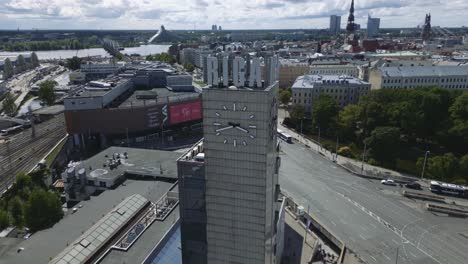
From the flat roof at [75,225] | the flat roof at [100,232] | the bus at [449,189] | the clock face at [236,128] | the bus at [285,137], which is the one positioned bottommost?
the bus at [449,189]

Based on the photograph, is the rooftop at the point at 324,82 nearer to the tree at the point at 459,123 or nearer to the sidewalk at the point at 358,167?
the sidewalk at the point at 358,167

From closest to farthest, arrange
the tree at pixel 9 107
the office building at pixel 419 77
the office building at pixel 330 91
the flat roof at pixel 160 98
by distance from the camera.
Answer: the flat roof at pixel 160 98, the office building at pixel 330 91, the office building at pixel 419 77, the tree at pixel 9 107

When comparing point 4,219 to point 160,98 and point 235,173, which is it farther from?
point 160,98

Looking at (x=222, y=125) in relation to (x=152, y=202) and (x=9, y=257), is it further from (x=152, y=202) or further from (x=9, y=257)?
(x=9, y=257)

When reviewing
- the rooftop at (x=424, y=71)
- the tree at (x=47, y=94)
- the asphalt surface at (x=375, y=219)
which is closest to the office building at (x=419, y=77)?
the rooftop at (x=424, y=71)

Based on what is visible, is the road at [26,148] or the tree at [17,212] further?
the road at [26,148]

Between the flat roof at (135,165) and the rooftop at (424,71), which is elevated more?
the rooftop at (424,71)

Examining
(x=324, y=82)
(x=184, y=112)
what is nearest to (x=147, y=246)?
(x=184, y=112)
